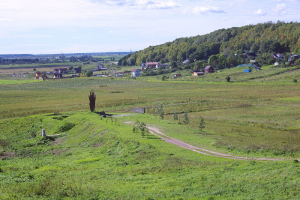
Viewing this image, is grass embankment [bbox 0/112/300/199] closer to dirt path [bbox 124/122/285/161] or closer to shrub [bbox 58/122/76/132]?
dirt path [bbox 124/122/285/161]

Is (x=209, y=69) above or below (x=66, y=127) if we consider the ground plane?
above

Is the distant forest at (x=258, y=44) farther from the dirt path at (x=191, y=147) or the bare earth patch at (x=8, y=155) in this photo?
the bare earth patch at (x=8, y=155)

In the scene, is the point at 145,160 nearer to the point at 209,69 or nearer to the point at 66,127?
the point at 66,127

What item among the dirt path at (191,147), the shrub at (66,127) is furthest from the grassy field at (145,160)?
the dirt path at (191,147)

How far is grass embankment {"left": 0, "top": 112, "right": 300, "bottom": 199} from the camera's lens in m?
14.7

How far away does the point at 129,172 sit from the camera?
18953mm

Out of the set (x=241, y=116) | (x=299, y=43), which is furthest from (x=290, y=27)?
(x=241, y=116)

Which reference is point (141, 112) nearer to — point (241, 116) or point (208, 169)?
point (241, 116)

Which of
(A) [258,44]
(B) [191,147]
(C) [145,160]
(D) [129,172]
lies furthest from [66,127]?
(A) [258,44]

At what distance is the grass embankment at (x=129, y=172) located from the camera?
48.3 feet

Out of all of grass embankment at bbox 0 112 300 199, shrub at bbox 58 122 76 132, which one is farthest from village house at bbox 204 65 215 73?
grass embankment at bbox 0 112 300 199

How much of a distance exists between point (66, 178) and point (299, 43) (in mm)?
147309

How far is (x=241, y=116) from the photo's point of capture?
41.7 m

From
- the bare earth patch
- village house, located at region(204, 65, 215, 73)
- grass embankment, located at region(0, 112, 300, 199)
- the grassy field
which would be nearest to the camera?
grass embankment, located at region(0, 112, 300, 199)
